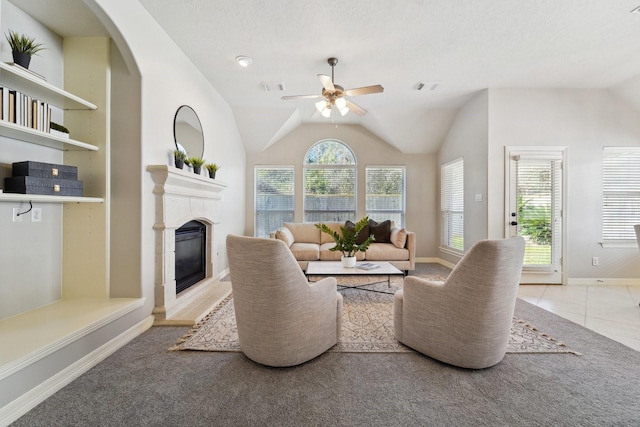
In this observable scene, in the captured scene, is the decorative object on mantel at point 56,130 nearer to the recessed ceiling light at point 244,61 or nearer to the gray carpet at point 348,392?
the gray carpet at point 348,392

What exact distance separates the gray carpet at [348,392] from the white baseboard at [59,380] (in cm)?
5

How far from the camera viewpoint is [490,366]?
1.84m

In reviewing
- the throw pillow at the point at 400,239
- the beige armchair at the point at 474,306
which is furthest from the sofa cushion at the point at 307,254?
the beige armchair at the point at 474,306

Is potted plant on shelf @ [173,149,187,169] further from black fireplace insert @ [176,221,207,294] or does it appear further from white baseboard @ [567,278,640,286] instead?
white baseboard @ [567,278,640,286]

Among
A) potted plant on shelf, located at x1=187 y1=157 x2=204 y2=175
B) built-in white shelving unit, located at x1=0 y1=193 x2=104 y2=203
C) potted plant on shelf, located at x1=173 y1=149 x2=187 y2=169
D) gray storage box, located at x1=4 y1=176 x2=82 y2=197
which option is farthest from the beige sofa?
gray storage box, located at x1=4 y1=176 x2=82 y2=197

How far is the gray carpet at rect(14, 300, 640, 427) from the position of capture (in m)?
1.39

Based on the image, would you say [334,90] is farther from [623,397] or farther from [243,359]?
[623,397]

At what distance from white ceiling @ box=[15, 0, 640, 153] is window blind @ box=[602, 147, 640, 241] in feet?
3.59

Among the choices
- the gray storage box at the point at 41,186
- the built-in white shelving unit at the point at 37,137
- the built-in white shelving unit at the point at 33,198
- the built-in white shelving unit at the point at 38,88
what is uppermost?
the built-in white shelving unit at the point at 38,88

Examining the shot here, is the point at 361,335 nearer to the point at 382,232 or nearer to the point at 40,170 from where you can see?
the point at 40,170

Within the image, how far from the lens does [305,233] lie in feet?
16.9

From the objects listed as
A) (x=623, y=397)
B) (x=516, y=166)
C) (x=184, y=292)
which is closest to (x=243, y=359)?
(x=184, y=292)

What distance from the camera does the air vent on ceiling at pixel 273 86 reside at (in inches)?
152

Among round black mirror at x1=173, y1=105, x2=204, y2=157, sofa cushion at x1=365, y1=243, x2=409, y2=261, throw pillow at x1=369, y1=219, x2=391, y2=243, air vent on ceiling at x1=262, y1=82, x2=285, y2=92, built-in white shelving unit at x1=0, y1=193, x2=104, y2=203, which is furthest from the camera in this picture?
throw pillow at x1=369, y1=219, x2=391, y2=243
